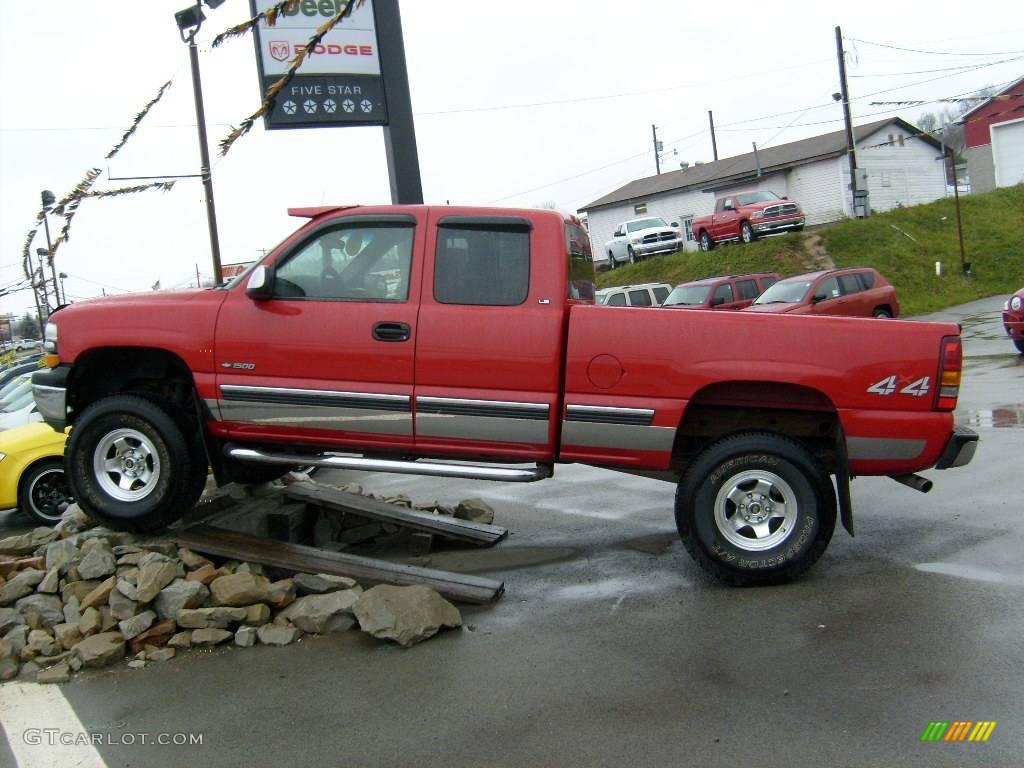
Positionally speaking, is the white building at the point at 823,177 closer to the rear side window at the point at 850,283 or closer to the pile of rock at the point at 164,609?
the rear side window at the point at 850,283

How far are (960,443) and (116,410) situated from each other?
5.14 metres

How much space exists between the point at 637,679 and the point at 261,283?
3.23m

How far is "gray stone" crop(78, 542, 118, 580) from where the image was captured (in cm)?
569

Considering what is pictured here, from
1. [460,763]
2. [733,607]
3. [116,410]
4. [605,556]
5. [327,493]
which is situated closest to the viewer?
[460,763]

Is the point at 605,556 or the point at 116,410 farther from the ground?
the point at 116,410

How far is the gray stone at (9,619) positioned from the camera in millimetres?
5387

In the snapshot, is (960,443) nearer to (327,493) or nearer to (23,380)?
(327,493)

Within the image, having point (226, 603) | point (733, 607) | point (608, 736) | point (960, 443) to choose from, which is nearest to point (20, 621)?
point (226, 603)

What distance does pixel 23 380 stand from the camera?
12250 millimetres

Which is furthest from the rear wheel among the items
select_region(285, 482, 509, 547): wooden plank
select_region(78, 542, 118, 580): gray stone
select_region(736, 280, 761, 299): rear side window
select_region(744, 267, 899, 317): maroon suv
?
select_region(736, 280, 761, 299): rear side window

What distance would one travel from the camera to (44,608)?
5.55 metres

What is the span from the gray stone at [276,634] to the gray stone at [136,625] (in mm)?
597

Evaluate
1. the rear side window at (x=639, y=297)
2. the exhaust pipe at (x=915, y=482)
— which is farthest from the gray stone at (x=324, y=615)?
the rear side window at (x=639, y=297)

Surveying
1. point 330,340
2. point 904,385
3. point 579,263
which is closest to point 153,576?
point 330,340
